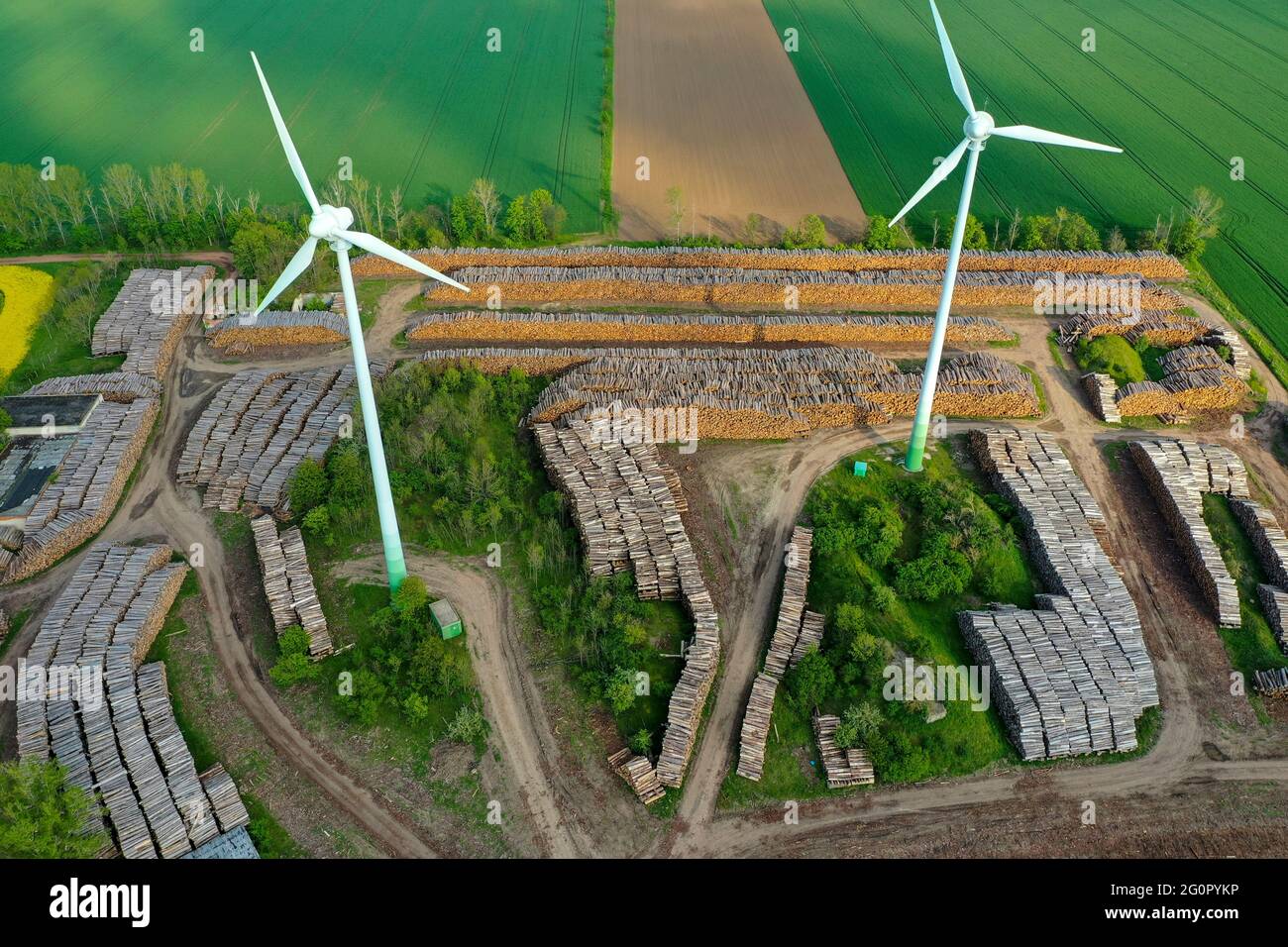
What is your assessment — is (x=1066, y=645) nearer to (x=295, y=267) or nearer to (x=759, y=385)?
(x=759, y=385)

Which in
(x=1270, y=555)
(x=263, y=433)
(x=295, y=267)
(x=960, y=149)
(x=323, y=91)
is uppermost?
(x=960, y=149)

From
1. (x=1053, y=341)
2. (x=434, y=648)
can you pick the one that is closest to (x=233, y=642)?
(x=434, y=648)

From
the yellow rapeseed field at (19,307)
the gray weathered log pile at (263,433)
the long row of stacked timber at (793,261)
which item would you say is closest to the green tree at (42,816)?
the gray weathered log pile at (263,433)

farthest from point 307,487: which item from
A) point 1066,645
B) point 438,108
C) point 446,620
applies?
point 438,108

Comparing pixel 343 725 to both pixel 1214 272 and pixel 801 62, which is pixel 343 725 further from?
pixel 801 62

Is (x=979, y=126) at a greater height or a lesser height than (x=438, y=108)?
greater
